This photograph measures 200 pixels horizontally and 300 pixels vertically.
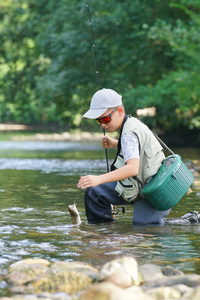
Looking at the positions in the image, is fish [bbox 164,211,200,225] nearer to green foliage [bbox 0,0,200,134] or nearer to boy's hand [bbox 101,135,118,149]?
boy's hand [bbox 101,135,118,149]

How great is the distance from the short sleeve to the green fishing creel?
0.99 feet

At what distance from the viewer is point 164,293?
3430 millimetres

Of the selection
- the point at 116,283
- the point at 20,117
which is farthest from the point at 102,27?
the point at 20,117

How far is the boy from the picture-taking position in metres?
4.99

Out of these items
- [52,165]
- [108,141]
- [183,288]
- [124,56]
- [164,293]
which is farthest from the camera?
[124,56]

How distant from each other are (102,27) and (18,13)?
7477 mm

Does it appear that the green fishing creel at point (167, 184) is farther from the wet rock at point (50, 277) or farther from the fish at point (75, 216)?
the wet rock at point (50, 277)

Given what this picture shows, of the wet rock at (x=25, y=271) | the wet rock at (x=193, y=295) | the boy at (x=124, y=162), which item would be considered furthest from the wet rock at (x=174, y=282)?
the boy at (x=124, y=162)

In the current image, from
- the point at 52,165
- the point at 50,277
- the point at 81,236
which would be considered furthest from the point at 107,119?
the point at 52,165

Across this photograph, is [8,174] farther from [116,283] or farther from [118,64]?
[118,64]

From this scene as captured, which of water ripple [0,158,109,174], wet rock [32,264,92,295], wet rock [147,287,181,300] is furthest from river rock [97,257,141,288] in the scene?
water ripple [0,158,109,174]

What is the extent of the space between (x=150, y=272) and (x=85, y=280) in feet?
1.40

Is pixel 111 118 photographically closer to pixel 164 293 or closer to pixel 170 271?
pixel 170 271

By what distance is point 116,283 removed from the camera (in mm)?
3621
